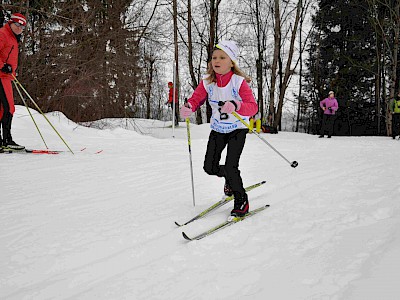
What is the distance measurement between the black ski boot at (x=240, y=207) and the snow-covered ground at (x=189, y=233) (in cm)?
12

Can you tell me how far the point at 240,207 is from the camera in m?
2.93

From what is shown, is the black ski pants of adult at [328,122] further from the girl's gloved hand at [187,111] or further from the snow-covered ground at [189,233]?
the girl's gloved hand at [187,111]

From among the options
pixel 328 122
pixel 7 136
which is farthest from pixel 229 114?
pixel 328 122

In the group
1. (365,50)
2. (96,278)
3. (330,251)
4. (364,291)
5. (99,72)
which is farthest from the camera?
(365,50)

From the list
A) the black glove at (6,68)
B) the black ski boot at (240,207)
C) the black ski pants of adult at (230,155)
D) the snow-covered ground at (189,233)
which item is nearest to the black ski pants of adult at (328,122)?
the snow-covered ground at (189,233)

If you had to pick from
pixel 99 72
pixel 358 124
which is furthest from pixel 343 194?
pixel 358 124

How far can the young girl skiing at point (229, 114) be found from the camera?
294 centimetres

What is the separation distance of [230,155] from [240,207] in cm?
47

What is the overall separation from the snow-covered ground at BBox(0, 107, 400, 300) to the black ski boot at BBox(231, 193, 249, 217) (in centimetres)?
12

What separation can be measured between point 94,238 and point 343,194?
2541 millimetres

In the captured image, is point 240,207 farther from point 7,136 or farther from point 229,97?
point 7,136

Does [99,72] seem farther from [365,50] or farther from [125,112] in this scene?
[365,50]

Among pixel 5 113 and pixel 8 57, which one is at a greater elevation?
pixel 8 57

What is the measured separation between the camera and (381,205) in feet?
9.89
